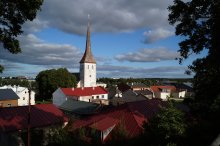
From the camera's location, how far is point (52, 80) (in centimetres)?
7706

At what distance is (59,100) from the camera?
67938 mm

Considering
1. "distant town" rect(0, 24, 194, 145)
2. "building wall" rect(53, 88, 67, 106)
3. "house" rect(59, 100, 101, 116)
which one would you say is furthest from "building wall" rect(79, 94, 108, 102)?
"house" rect(59, 100, 101, 116)

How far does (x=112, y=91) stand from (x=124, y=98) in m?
13.6

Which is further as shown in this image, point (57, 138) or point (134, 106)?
point (134, 106)

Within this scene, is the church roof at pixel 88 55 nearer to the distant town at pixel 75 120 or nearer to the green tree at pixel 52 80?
the green tree at pixel 52 80

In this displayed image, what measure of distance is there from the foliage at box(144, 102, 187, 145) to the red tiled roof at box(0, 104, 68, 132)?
18.1m

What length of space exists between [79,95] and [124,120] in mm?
44578

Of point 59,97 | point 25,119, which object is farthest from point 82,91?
point 25,119

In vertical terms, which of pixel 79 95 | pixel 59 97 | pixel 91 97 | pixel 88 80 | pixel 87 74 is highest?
pixel 87 74

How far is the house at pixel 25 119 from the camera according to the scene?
2747 cm

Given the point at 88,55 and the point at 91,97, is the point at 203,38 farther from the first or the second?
the point at 88,55

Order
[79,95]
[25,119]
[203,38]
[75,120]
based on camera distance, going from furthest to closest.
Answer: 1. [79,95]
2. [75,120]
3. [25,119]
4. [203,38]

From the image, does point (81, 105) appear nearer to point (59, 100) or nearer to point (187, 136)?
point (59, 100)

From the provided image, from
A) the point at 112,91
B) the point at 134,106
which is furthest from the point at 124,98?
the point at 134,106
